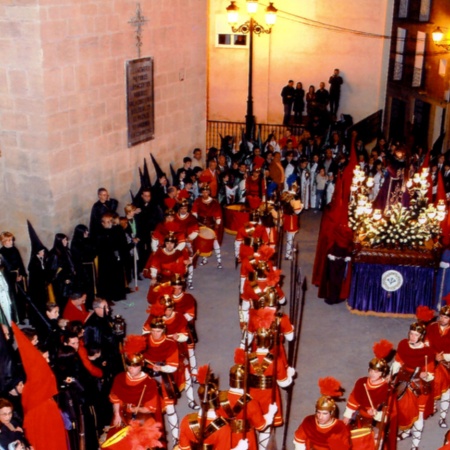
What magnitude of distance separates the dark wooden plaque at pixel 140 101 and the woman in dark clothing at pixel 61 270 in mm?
3579

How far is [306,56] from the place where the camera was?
2358cm

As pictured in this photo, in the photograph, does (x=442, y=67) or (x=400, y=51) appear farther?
(x=400, y=51)

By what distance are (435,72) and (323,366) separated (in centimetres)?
1633

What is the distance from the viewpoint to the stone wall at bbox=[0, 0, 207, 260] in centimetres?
1145

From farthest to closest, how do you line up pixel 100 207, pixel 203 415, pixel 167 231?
1. pixel 100 207
2. pixel 167 231
3. pixel 203 415

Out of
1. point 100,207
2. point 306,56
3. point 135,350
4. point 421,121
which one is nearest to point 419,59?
point 421,121

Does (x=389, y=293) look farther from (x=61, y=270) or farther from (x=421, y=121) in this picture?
(x=421, y=121)

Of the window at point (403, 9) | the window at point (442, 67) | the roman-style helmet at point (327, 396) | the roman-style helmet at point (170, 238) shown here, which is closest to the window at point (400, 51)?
the window at point (403, 9)

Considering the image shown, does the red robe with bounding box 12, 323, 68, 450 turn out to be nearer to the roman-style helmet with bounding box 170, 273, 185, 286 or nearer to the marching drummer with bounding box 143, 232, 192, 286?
the roman-style helmet with bounding box 170, 273, 185, 286

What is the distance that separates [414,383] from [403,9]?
2035 centimetres

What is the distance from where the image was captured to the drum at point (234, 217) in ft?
46.0

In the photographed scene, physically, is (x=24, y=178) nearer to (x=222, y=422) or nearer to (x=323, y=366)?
(x=323, y=366)

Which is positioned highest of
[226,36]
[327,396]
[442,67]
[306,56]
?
[226,36]

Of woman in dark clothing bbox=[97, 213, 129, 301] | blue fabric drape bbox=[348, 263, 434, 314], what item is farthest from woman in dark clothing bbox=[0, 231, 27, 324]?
blue fabric drape bbox=[348, 263, 434, 314]
